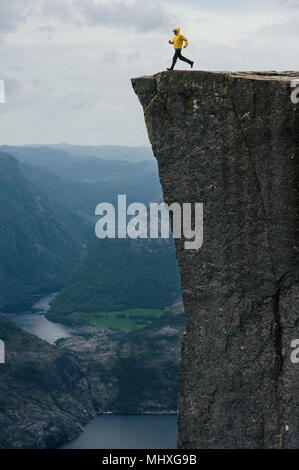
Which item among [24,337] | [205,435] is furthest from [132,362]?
[205,435]

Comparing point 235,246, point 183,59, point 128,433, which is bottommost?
point 128,433

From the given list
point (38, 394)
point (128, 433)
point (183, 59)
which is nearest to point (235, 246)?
point (183, 59)

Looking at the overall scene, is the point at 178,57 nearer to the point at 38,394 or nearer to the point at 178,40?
the point at 178,40

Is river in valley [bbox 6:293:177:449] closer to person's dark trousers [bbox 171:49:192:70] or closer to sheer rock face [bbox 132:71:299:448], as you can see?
sheer rock face [bbox 132:71:299:448]

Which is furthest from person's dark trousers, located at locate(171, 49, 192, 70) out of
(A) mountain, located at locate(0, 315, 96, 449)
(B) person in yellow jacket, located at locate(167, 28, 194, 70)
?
(A) mountain, located at locate(0, 315, 96, 449)

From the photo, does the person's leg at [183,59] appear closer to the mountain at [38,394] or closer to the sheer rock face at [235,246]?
the sheer rock face at [235,246]

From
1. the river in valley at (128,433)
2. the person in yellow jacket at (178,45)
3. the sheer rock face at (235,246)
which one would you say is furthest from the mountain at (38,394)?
the person in yellow jacket at (178,45)

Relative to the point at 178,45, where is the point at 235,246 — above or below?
below
